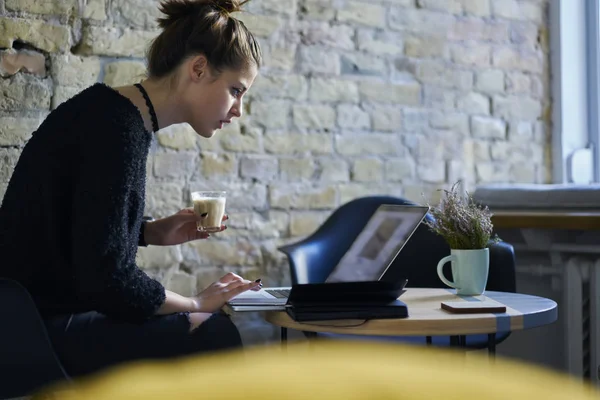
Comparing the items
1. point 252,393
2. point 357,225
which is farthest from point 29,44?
point 252,393

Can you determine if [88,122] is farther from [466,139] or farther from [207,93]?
[466,139]

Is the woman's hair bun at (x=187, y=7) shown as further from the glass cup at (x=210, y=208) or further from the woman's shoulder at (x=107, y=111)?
the glass cup at (x=210, y=208)

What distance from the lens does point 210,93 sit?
6.05 ft

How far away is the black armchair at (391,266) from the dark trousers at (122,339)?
83cm

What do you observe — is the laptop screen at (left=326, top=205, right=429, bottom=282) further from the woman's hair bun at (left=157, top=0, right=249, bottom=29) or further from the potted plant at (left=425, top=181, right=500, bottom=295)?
the woman's hair bun at (left=157, top=0, right=249, bottom=29)

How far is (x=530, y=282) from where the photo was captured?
2891 mm

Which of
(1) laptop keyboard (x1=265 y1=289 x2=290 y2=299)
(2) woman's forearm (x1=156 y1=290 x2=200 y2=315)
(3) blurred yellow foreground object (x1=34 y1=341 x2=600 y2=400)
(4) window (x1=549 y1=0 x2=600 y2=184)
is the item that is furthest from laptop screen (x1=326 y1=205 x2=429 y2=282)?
(4) window (x1=549 y1=0 x2=600 y2=184)

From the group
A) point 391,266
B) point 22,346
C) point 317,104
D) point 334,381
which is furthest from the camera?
point 317,104

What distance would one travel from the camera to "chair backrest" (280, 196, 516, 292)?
2473 millimetres

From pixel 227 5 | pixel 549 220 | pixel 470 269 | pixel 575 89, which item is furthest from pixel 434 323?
pixel 575 89

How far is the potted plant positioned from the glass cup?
1.87 feet

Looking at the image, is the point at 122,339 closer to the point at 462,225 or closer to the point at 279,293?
the point at 279,293

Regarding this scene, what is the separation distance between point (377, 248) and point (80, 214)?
786mm

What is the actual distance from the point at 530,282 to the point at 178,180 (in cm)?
Result: 144
